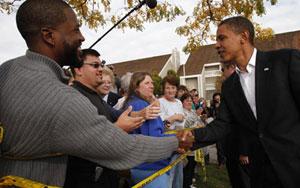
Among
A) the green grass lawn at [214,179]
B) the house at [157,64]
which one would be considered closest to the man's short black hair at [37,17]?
the green grass lawn at [214,179]

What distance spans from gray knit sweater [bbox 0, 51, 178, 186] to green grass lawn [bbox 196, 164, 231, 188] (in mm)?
6354

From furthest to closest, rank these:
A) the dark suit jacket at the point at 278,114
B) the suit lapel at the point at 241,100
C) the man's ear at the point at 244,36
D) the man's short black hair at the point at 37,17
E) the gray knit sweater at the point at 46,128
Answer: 1. the man's ear at the point at 244,36
2. the suit lapel at the point at 241,100
3. the dark suit jacket at the point at 278,114
4. the man's short black hair at the point at 37,17
5. the gray knit sweater at the point at 46,128

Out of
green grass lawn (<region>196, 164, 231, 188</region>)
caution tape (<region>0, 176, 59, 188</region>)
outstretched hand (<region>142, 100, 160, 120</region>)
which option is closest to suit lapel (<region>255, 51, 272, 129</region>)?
outstretched hand (<region>142, 100, 160, 120</region>)

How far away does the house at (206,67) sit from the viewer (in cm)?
4081

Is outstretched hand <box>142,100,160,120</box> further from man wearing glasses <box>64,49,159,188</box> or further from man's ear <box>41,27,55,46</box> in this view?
man's ear <box>41,27,55,46</box>

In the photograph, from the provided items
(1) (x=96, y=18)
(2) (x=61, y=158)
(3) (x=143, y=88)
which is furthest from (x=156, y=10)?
(2) (x=61, y=158)

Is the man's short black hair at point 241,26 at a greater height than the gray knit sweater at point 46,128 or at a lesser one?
greater

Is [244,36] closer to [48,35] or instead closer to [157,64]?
[48,35]

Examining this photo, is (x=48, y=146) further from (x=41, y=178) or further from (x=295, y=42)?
(x=295, y=42)

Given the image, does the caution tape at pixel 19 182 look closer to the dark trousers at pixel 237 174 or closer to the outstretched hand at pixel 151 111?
the outstretched hand at pixel 151 111

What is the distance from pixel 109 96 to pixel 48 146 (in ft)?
17.6

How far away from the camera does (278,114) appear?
3412mm

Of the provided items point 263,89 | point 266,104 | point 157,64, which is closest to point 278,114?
point 266,104

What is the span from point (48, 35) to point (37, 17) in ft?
0.41
